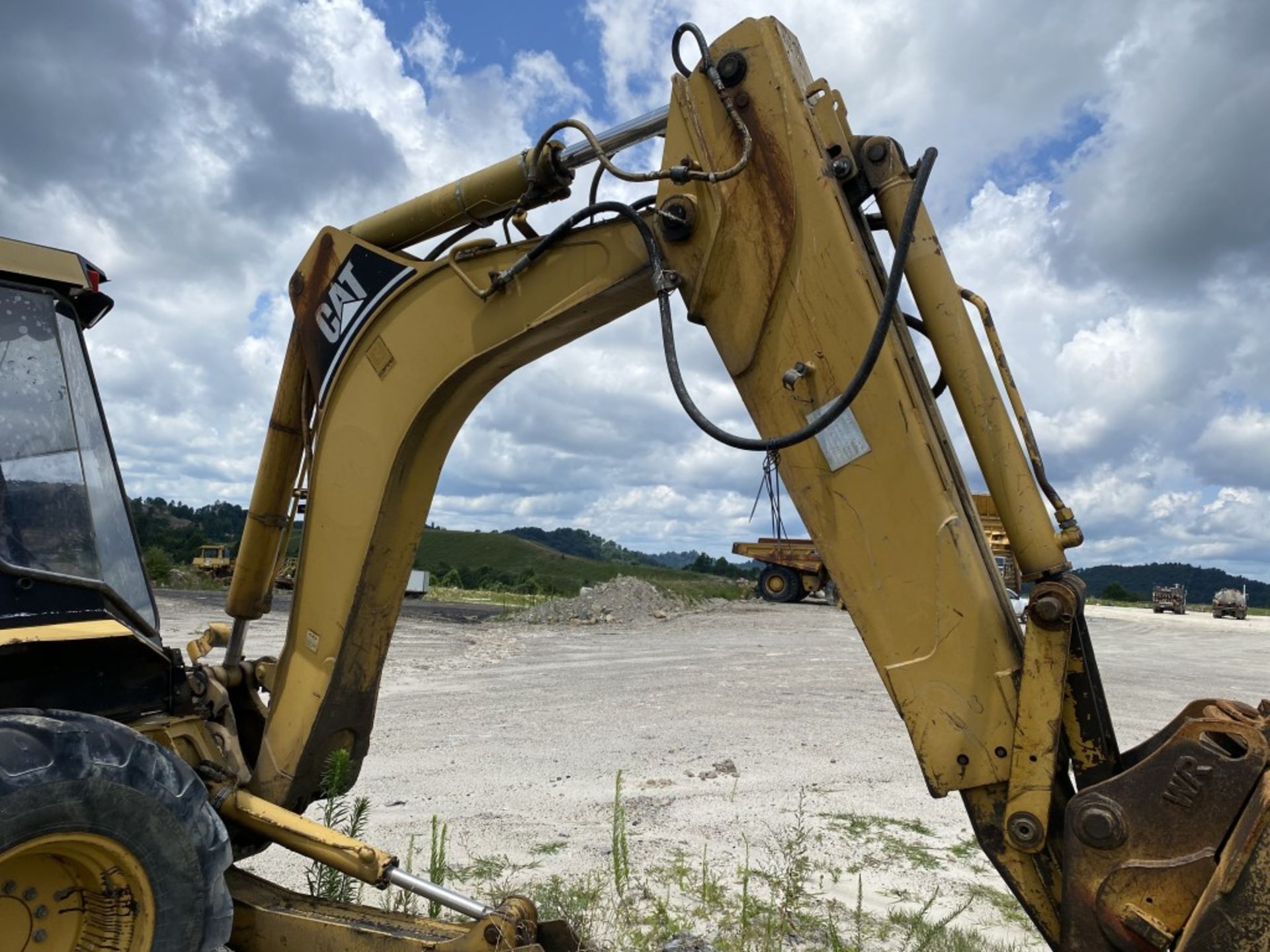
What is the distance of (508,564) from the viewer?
273 feet

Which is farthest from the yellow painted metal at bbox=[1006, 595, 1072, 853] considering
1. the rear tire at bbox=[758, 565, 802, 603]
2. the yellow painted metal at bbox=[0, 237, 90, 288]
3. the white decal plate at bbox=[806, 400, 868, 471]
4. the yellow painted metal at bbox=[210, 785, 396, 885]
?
the rear tire at bbox=[758, 565, 802, 603]

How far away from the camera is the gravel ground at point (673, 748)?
4.88 meters

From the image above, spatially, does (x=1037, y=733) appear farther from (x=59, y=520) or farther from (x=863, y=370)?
(x=59, y=520)

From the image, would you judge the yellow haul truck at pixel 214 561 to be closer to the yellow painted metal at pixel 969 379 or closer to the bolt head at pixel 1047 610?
the yellow painted metal at pixel 969 379

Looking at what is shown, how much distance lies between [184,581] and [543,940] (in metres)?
30.8

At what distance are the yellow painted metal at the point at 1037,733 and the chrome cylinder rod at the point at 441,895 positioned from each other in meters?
1.49

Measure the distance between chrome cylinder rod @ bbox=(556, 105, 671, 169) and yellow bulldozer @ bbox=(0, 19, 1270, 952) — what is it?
0.04ft

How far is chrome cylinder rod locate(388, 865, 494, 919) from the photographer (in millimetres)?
2711

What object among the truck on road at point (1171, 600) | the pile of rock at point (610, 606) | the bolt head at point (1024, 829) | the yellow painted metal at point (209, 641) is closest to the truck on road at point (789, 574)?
the pile of rock at point (610, 606)

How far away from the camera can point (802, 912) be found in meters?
4.01

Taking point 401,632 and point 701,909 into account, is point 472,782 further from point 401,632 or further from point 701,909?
point 401,632

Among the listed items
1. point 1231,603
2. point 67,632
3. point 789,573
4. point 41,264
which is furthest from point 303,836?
point 1231,603

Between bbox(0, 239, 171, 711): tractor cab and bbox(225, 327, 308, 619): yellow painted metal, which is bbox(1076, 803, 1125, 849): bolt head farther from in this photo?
bbox(225, 327, 308, 619): yellow painted metal

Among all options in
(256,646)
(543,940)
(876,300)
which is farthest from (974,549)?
(256,646)
